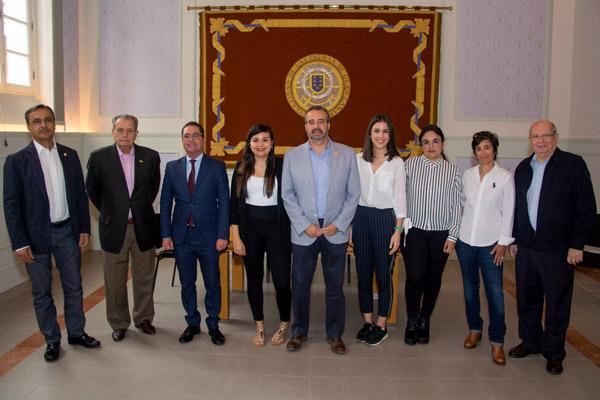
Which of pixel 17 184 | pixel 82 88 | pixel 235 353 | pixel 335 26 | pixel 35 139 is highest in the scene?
pixel 335 26

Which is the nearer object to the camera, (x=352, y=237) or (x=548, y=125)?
(x=548, y=125)

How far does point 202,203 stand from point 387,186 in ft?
4.17

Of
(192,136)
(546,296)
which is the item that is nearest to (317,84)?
(192,136)

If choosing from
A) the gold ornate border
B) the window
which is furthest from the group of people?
the gold ornate border

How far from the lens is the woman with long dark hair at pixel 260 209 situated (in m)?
3.56

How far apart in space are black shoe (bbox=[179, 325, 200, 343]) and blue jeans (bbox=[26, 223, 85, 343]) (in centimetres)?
67

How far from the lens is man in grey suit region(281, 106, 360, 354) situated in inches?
136

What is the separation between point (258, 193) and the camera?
3.57m

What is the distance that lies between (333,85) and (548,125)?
11.5ft

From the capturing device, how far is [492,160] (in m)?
3.48

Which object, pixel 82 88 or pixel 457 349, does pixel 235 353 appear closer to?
pixel 457 349

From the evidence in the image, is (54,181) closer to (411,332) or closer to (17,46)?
(411,332)

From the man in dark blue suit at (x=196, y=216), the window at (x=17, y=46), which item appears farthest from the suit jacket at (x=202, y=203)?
the window at (x=17, y=46)

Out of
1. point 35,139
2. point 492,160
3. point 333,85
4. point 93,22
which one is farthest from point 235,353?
point 93,22
